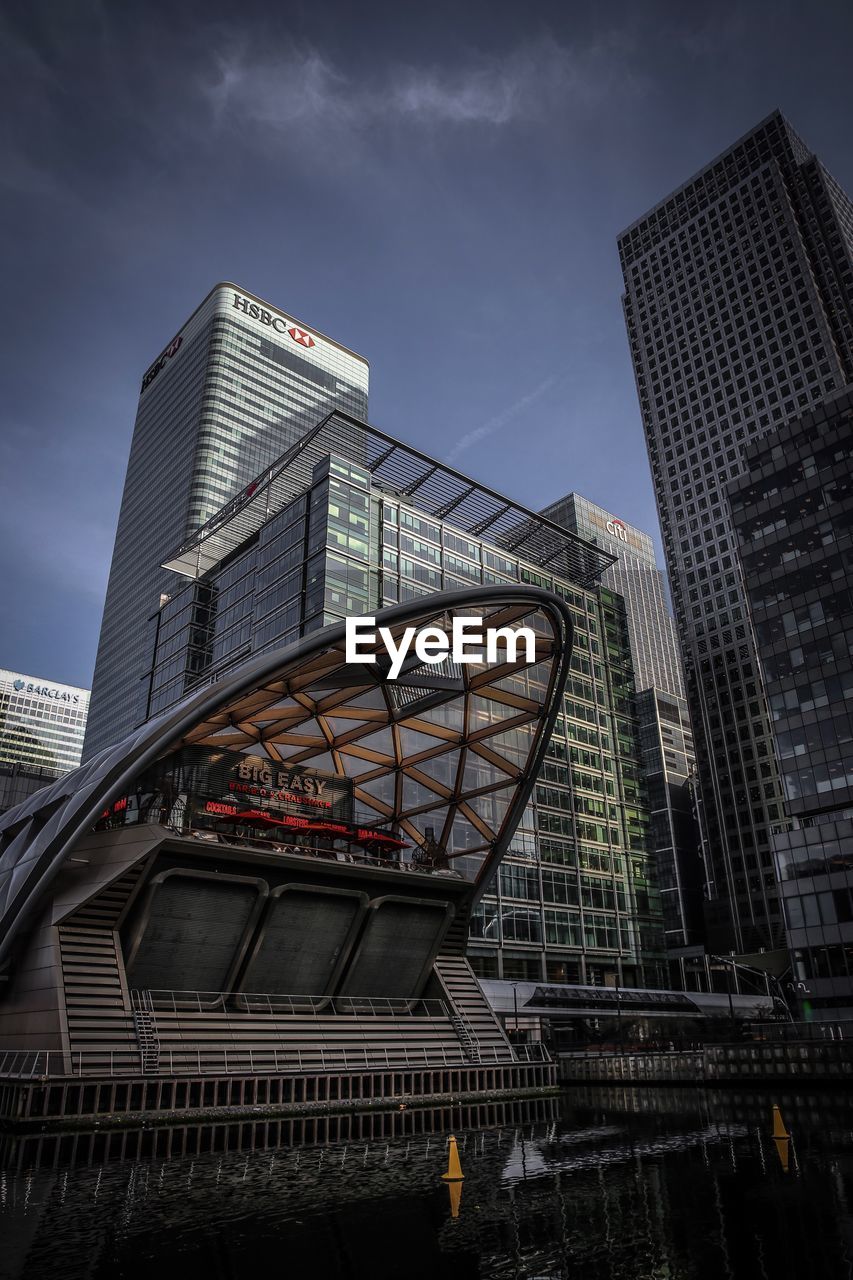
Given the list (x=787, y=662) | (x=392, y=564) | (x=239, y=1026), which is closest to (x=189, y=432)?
(x=392, y=564)

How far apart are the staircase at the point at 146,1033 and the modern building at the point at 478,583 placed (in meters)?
33.8

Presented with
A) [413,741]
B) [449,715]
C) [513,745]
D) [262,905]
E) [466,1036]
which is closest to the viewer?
[262,905]

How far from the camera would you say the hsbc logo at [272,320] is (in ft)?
620

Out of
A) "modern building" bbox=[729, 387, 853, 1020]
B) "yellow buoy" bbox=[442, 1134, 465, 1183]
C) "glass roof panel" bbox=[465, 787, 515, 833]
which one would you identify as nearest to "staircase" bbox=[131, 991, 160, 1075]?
"yellow buoy" bbox=[442, 1134, 465, 1183]

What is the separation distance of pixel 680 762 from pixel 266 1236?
153m

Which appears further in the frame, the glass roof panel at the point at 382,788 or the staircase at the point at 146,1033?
the glass roof panel at the point at 382,788

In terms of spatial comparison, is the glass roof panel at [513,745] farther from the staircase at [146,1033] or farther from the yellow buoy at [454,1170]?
the yellow buoy at [454,1170]

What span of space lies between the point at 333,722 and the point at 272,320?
165 m

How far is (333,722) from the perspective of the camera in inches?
2028

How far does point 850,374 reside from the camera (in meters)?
144

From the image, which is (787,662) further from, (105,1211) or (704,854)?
(105,1211)

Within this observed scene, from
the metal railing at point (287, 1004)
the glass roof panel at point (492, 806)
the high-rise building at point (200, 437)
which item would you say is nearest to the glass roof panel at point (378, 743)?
the metal railing at point (287, 1004)

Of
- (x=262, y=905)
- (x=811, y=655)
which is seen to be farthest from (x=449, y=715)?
(x=262, y=905)

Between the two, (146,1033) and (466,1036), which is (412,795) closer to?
(466,1036)
